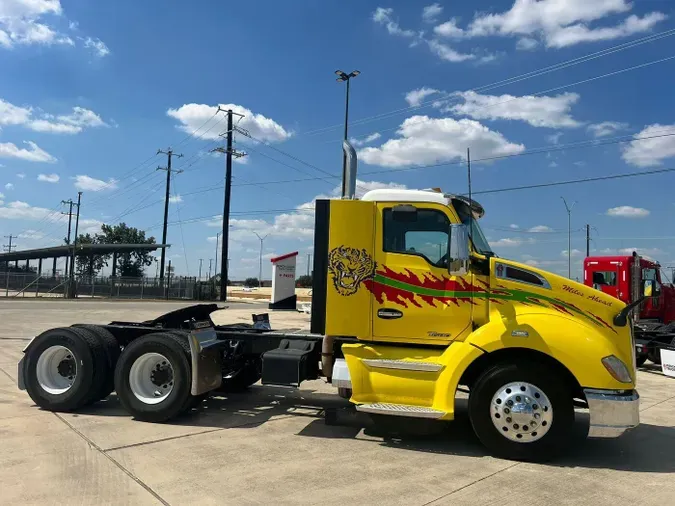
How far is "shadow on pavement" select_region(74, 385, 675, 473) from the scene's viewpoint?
5.70 meters

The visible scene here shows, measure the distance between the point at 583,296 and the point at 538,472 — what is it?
1834mm

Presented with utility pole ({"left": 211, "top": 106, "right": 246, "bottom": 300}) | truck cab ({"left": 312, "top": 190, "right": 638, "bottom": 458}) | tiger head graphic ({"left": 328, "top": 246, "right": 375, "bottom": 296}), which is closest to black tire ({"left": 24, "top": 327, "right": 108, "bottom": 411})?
truck cab ({"left": 312, "top": 190, "right": 638, "bottom": 458})

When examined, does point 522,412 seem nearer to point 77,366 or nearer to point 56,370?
point 77,366

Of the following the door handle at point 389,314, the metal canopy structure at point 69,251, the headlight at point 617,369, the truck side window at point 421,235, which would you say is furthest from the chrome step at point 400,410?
the metal canopy structure at point 69,251

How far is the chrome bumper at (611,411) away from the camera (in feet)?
16.9

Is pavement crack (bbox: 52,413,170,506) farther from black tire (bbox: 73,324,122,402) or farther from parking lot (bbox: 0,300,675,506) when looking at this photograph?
black tire (bbox: 73,324,122,402)

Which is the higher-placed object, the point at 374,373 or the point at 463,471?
the point at 374,373

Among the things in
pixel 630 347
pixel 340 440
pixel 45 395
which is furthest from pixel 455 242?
pixel 45 395

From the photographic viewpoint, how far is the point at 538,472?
202 inches

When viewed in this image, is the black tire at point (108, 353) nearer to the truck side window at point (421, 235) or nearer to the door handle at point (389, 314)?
the door handle at point (389, 314)

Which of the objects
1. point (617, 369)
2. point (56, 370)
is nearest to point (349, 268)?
point (617, 369)

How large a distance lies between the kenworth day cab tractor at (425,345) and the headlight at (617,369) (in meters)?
0.01

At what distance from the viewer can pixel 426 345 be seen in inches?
233

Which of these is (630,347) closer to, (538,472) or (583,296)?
(583,296)
